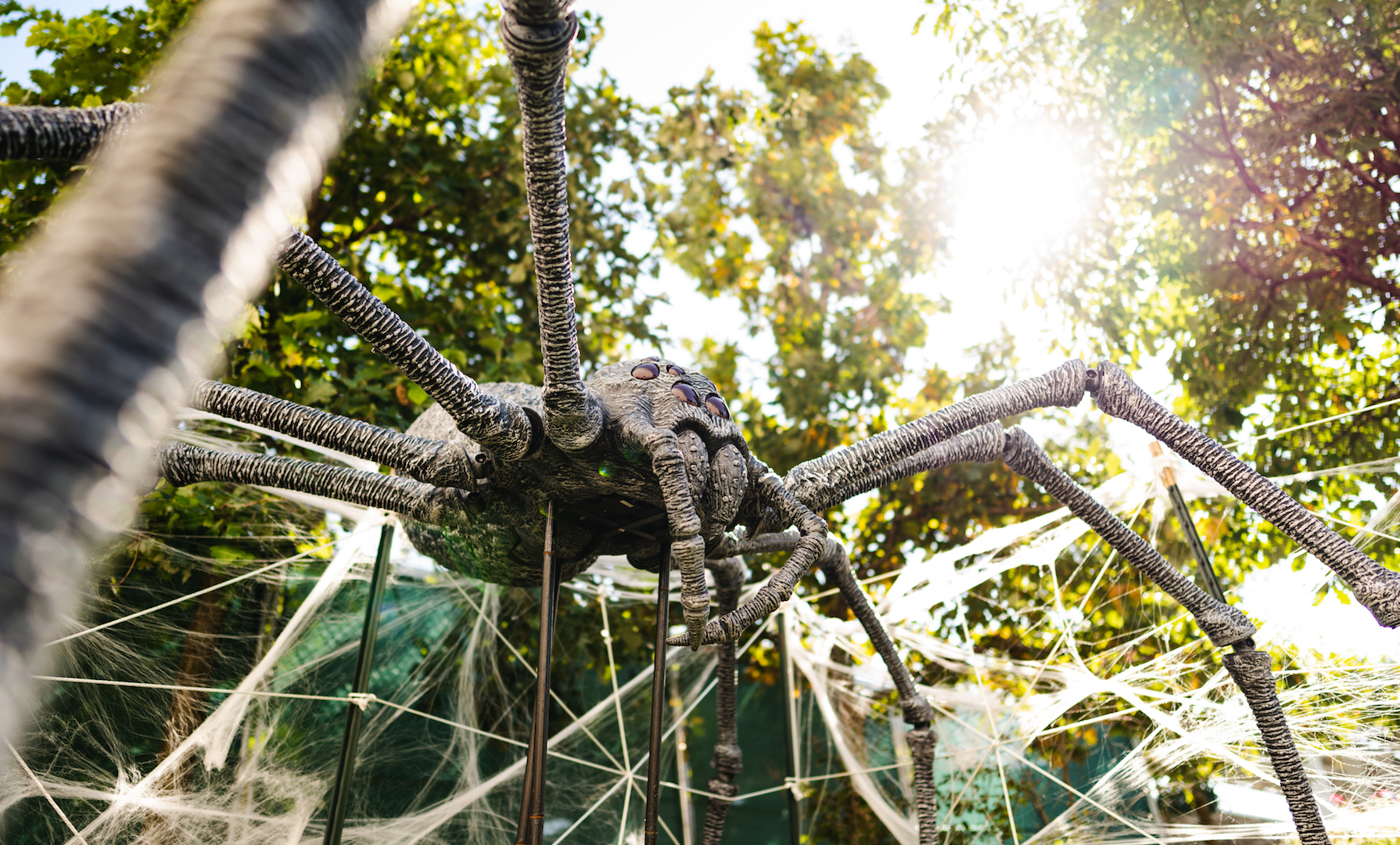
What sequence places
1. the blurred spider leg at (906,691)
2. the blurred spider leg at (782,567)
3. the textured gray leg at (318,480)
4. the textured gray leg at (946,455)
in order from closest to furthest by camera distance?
the blurred spider leg at (782,567) → the textured gray leg at (318,480) → the textured gray leg at (946,455) → the blurred spider leg at (906,691)

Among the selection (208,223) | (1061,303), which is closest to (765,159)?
(1061,303)

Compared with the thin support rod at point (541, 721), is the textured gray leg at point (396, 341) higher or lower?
higher

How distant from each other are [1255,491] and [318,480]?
97.8 inches

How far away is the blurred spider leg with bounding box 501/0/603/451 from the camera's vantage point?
0.94 m

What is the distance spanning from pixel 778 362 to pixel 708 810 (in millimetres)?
3776

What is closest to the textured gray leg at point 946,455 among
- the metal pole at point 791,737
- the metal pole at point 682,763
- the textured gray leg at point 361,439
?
the textured gray leg at point 361,439

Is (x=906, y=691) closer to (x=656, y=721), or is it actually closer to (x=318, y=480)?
(x=656, y=721)

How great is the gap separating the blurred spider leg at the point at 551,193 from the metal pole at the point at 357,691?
1.53 m

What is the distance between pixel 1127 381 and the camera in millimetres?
2346

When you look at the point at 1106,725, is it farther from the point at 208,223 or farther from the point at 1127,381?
the point at 208,223

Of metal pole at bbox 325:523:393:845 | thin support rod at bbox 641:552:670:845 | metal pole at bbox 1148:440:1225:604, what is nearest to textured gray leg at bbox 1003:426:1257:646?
metal pole at bbox 1148:440:1225:604

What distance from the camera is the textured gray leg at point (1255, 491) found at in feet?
6.36

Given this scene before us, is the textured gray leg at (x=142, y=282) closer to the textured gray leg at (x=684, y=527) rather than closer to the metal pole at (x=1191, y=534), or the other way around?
the textured gray leg at (x=684, y=527)

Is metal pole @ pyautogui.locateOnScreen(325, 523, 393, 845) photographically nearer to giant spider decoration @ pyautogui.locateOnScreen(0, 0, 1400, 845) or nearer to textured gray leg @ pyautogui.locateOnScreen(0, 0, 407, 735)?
giant spider decoration @ pyautogui.locateOnScreen(0, 0, 1400, 845)
